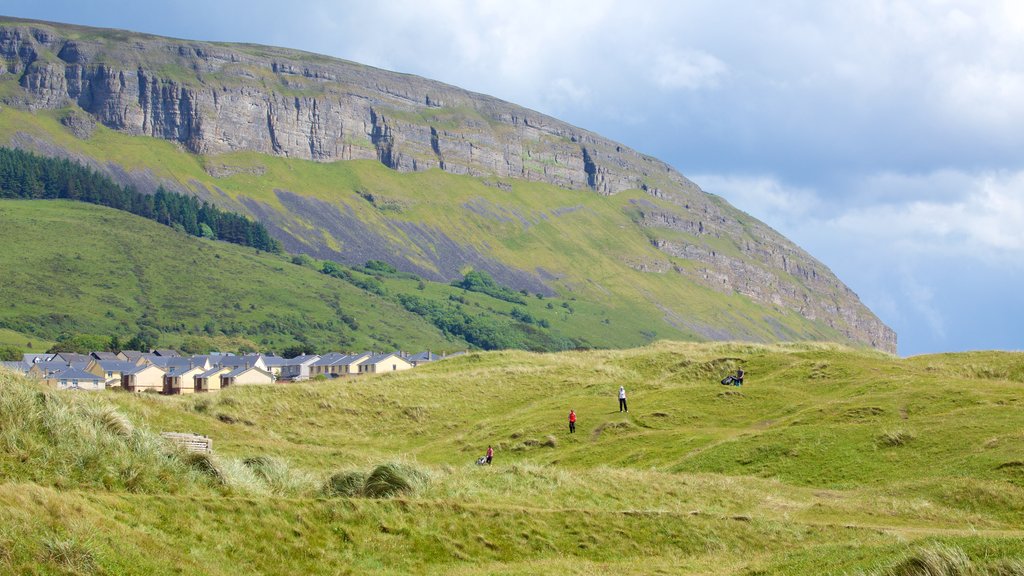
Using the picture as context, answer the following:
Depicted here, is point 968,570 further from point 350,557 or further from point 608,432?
point 608,432

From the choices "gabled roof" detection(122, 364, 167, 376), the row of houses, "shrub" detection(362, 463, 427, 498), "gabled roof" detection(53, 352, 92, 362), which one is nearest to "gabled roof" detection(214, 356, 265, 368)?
the row of houses

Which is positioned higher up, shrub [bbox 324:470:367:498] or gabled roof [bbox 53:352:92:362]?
gabled roof [bbox 53:352:92:362]

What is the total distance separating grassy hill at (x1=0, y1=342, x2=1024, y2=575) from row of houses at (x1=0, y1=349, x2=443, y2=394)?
70136 mm

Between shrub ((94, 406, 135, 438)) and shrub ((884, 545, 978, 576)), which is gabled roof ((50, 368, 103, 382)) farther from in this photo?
shrub ((884, 545, 978, 576))

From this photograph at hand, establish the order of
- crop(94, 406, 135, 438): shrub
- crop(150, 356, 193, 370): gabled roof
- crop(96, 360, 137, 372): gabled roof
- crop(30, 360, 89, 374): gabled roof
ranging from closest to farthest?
crop(94, 406, 135, 438): shrub < crop(30, 360, 89, 374): gabled roof < crop(96, 360, 137, 372): gabled roof < crop(150, 356, 193, 370): gabled roof

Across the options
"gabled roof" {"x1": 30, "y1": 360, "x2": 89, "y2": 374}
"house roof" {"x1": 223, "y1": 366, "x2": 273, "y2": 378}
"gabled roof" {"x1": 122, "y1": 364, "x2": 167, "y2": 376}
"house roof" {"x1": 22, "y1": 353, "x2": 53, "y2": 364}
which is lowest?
"house roof" {"x1": 223, "y1": 366, "x2": 273, "y2": 378}

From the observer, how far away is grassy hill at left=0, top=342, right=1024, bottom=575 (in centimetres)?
1891

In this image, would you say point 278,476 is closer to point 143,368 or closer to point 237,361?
point 143,368

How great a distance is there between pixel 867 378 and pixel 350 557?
42907mm

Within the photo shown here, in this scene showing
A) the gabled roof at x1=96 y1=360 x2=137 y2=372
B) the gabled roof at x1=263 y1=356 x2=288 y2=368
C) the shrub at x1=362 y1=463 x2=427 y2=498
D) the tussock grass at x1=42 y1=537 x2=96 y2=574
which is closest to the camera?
the tussock grass at x1=42 y1=537 x2=96 y2=574

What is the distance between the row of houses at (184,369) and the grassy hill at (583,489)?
70136 millimetres

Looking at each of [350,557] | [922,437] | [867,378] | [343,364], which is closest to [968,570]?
[350,557]

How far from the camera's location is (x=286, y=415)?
65875 mm

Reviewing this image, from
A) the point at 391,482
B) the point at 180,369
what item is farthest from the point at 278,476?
the point at 180,369
